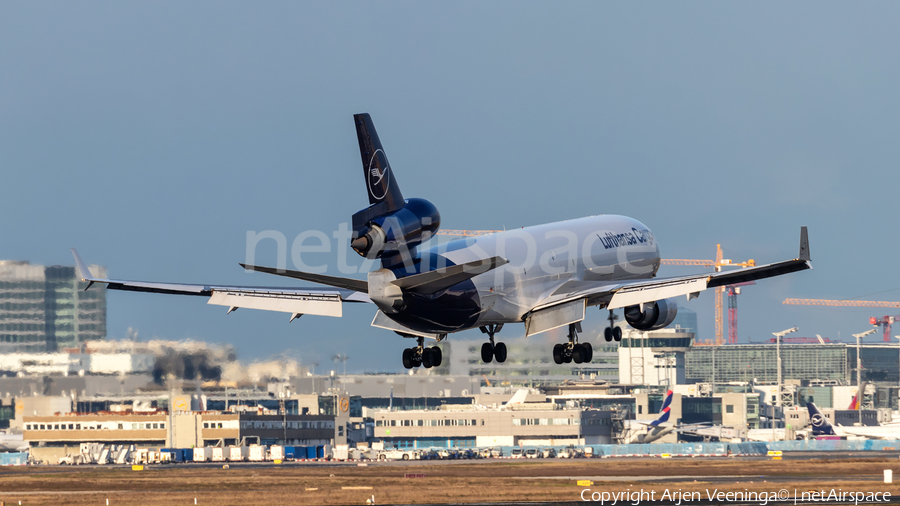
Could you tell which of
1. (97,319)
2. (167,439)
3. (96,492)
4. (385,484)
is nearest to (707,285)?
(385,484)

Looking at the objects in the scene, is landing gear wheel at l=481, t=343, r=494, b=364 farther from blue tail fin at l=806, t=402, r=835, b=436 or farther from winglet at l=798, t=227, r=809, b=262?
blue tail fin at l=806, t=402, r=835, b=436

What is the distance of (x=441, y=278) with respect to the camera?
42.1 metres

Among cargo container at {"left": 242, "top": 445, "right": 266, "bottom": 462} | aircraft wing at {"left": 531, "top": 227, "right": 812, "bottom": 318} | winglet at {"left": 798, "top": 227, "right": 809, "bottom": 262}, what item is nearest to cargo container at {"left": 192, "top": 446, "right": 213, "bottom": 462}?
cargo container at {"left": 242, "top": 445, "right": 266, "bottom": 462}

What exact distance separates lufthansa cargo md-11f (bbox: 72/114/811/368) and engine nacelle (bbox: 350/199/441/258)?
0.05 m

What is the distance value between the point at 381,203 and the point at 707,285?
44.7 ft

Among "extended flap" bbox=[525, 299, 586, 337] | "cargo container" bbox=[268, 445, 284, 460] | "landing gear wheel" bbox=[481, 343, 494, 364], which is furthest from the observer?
"cargo container" bbox=[268, 445, 284, 460]

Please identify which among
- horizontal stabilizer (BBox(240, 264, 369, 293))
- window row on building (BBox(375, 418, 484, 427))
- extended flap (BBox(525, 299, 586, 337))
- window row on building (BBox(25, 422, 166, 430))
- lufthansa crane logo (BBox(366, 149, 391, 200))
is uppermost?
lufthansa crane logo (BBox(366, 149, 391, 200))

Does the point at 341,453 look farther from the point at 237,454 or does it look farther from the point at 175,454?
the point at 175,454

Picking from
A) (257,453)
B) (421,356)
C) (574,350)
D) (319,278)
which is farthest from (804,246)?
(257,453)

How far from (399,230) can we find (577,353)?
1185cm

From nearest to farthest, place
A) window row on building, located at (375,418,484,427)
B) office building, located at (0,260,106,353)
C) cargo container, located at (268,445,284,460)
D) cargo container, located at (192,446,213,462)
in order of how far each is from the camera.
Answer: office building, located at (0,260,106,353) < cargo container, located at (192,446,213,462) < cargo container, located at (268,445,284,460) < window row on building, located at (375,418,484,427)

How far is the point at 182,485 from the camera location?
97.0 metres

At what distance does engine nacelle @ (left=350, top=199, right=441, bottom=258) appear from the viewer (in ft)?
136

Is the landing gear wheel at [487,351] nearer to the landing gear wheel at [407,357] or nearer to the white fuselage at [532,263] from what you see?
the white fuselage at [532,263]
